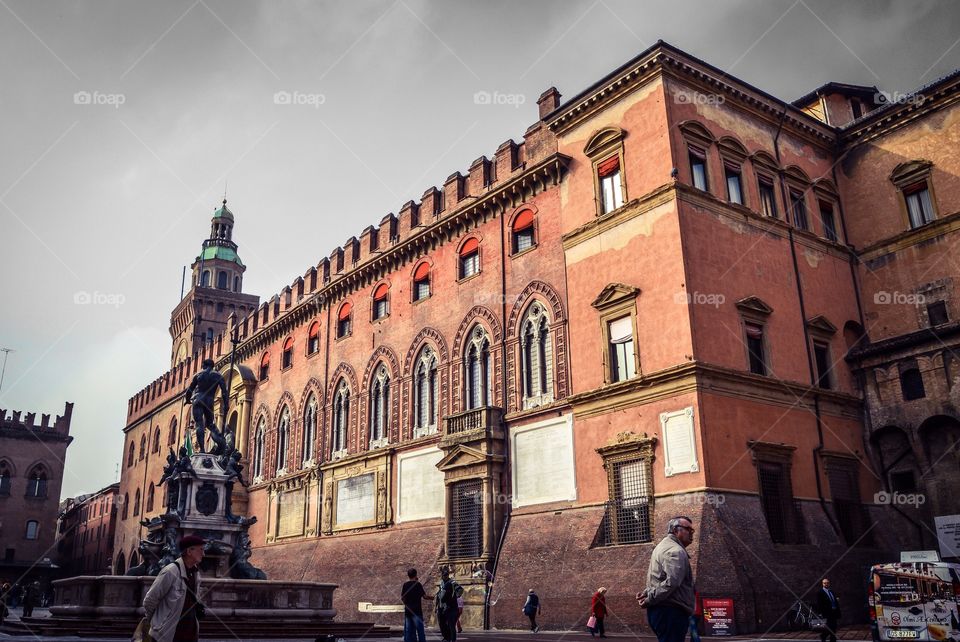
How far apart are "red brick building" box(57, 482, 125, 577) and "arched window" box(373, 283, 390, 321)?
3064 cm

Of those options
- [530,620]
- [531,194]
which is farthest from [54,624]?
[531,194]

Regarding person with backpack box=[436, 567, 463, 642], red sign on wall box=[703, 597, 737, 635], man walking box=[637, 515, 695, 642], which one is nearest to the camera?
man walking box=[637, 515, 695, 642]

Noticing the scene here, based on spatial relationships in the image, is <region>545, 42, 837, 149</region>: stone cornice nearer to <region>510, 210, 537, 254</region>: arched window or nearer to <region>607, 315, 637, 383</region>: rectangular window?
<region>510, 210, 537, 254</region>: arched window

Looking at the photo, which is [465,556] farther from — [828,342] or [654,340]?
[828,342]

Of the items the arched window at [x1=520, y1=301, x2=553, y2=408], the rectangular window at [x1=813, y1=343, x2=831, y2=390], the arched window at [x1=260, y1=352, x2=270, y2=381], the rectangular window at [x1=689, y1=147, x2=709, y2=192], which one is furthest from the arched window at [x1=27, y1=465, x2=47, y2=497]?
the rectangular window at [x1=813, y1=343, x2=831, y2=390]

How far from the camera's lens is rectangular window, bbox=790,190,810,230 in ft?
75.9

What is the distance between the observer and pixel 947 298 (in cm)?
2161

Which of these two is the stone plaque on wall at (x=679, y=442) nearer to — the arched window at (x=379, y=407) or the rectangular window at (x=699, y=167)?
the rectangular window at (x=699, y=167)

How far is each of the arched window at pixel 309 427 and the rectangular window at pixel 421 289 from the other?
7.98 meters

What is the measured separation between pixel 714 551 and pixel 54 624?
12.3 metres

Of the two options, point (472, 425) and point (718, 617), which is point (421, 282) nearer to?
point (472, 425)

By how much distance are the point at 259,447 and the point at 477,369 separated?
1742 centimetres

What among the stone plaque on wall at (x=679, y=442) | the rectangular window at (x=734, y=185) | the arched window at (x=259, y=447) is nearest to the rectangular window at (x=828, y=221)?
the rectangular window at (x=734, y=185)

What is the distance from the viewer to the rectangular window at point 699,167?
68.1 ft
